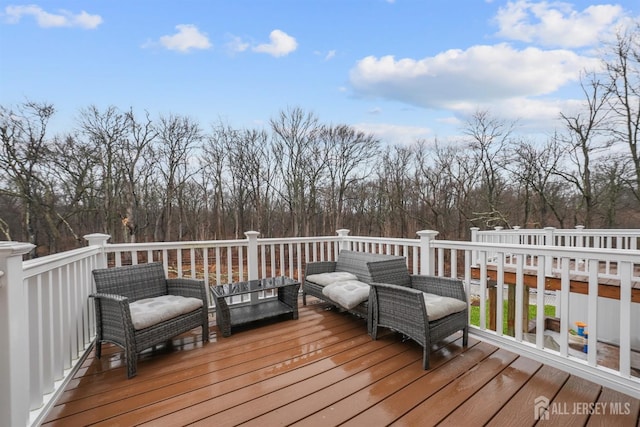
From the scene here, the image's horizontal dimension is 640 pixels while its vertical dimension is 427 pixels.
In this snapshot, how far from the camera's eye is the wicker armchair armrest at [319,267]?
4127 millimetres

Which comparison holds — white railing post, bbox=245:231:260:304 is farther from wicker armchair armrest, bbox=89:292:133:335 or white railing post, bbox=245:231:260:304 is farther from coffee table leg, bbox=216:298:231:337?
wicker armchair armrest, bbox=89:292:133:335

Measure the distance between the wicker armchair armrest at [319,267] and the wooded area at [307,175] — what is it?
8.81 meters

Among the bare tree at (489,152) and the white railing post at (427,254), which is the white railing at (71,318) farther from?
the bare tree at (489,152)

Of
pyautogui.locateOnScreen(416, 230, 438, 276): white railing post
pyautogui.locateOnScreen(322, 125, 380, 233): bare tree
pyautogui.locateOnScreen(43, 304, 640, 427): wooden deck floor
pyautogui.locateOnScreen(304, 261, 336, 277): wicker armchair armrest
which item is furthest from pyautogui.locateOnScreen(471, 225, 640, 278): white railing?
pyautogui.locateOnScreen(322, 125, 380, 233): bare tree

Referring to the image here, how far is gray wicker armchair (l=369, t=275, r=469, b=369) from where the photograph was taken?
7.99 ft

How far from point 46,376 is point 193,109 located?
40.8ft

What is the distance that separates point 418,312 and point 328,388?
0.98 metres

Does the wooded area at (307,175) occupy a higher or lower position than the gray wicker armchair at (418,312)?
higher

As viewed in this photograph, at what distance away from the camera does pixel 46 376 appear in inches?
74.6

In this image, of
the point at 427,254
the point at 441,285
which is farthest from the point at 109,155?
the point at 441,285

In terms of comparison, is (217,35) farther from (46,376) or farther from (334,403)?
(334,403)

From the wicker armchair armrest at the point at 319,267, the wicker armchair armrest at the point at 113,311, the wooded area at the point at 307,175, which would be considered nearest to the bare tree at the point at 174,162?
the wooded area at the point at 307,175

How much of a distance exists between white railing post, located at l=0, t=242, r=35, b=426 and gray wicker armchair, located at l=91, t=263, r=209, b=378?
843 millimetres

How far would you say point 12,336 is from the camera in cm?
139
